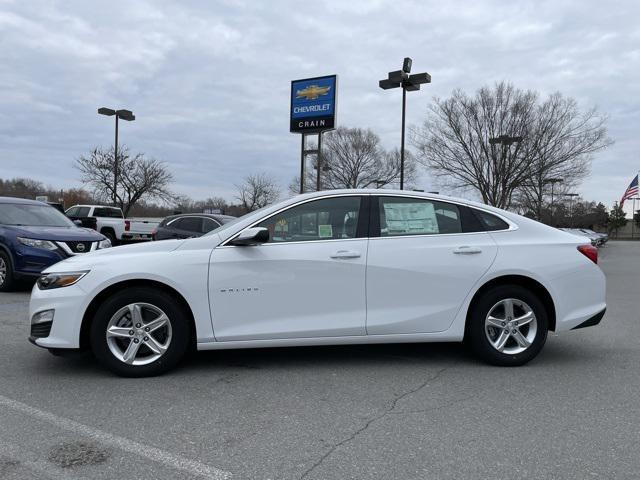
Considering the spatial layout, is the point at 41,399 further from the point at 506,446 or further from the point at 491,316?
the point at 491,316

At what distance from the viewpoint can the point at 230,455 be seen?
304 centimetres

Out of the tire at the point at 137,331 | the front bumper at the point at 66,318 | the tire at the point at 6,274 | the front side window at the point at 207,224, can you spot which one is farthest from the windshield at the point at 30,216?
the tire at the point at 137,331

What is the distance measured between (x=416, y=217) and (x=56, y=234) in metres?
6.99

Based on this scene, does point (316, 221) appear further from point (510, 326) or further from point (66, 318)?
point (66, 318)

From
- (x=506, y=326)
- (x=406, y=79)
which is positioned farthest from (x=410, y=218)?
(x=406, y=79)

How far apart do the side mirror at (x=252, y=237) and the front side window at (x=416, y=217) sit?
1049 millimetres

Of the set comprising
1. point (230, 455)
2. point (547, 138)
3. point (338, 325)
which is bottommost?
point (230, 455)

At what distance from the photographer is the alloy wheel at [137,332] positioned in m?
4.32

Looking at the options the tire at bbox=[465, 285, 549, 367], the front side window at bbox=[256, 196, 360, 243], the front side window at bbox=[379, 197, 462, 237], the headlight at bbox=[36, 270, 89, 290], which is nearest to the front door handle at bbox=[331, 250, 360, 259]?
the front side window at bbox=[256, 196, 360, 243]

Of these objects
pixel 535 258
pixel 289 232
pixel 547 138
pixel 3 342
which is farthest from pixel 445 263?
pixel 547 138

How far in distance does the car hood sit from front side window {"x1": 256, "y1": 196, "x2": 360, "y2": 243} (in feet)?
19.6

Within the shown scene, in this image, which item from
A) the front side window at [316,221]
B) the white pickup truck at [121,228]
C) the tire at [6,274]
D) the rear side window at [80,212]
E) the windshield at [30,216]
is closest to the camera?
the front side window at [316,221]

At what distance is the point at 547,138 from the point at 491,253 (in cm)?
2200

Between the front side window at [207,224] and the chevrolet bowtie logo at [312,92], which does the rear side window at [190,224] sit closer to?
the front side window at [207,224]
